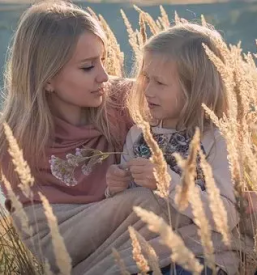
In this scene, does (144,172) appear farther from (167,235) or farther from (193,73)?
(167,235)

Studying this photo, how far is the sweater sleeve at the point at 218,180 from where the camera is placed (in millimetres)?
1969

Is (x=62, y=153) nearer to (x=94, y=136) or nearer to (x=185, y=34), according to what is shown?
(x=94, y=136)

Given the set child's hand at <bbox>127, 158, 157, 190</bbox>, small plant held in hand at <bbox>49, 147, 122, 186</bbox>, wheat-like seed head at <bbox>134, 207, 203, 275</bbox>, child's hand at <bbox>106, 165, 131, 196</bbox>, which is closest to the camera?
wheat-like seed head at <bbox>134, 207, 203, 275</bbox>

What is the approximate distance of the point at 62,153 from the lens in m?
→ 2.34

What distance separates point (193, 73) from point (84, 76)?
Result: 353 mm

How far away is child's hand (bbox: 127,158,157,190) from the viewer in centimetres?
192

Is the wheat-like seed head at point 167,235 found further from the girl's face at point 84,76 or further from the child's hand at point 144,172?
the girl's face at point 84,76

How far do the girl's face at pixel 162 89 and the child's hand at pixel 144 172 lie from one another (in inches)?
11.2

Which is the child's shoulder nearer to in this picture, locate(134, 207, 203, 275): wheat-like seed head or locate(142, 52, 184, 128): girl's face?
locate(142, 52, 184, 128): girl's face

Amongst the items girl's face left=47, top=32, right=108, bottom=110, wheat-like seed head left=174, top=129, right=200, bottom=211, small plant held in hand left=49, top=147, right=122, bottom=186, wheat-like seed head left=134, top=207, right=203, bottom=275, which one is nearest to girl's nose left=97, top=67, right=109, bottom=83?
girl's face left=47, top=32, right=108, bottom=110

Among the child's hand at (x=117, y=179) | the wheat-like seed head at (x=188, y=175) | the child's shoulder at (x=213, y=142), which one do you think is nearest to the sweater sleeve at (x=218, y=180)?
the child's shoulder at (x=213, y=142)

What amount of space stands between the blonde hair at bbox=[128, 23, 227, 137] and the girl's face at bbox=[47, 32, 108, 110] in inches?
7.1

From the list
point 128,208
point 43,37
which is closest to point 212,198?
point 128,208

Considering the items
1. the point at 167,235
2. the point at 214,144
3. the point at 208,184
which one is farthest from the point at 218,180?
the point at 167,235
